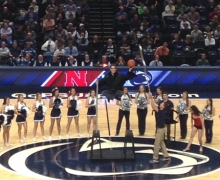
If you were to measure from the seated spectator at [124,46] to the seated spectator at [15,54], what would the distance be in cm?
428

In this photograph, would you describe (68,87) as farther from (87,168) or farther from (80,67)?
(87,168)

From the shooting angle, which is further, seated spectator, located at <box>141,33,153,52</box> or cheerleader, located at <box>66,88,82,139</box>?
seated spectator, located at <box>141,33,153,52</box>

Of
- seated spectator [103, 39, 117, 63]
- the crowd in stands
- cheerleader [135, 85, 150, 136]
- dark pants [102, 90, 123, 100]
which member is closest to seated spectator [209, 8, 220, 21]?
the crowd in stands

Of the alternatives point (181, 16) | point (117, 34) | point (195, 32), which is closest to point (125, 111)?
point (117, 34)

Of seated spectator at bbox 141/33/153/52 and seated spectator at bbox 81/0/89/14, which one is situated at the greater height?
seated spectator at bbox 81/0/89/14

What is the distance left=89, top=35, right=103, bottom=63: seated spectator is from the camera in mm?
24609

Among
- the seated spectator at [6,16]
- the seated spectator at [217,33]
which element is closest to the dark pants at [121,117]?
the seated spectator at [217,33]

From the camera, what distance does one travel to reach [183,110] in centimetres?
1750

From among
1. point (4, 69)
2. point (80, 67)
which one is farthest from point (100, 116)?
point (4, 69)

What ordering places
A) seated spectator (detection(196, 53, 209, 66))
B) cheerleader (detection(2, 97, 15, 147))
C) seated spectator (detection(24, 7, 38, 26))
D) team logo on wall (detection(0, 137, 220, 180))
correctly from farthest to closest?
seated spectator (detection(24, 7, 38, 26)) → seated spectator (detection(196, 53, 209, 66)) → cheerleader (detection(2, 97, 15, 147)) → team logo on wall (detection(0, 137, 220, 180))

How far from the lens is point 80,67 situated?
933 inches

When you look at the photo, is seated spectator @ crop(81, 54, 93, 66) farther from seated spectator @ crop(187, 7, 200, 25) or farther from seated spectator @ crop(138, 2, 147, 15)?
seated spectator @ crop(187, 7, 200, 25)

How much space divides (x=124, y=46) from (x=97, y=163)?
398 inches

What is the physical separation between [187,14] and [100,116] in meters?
8.37
